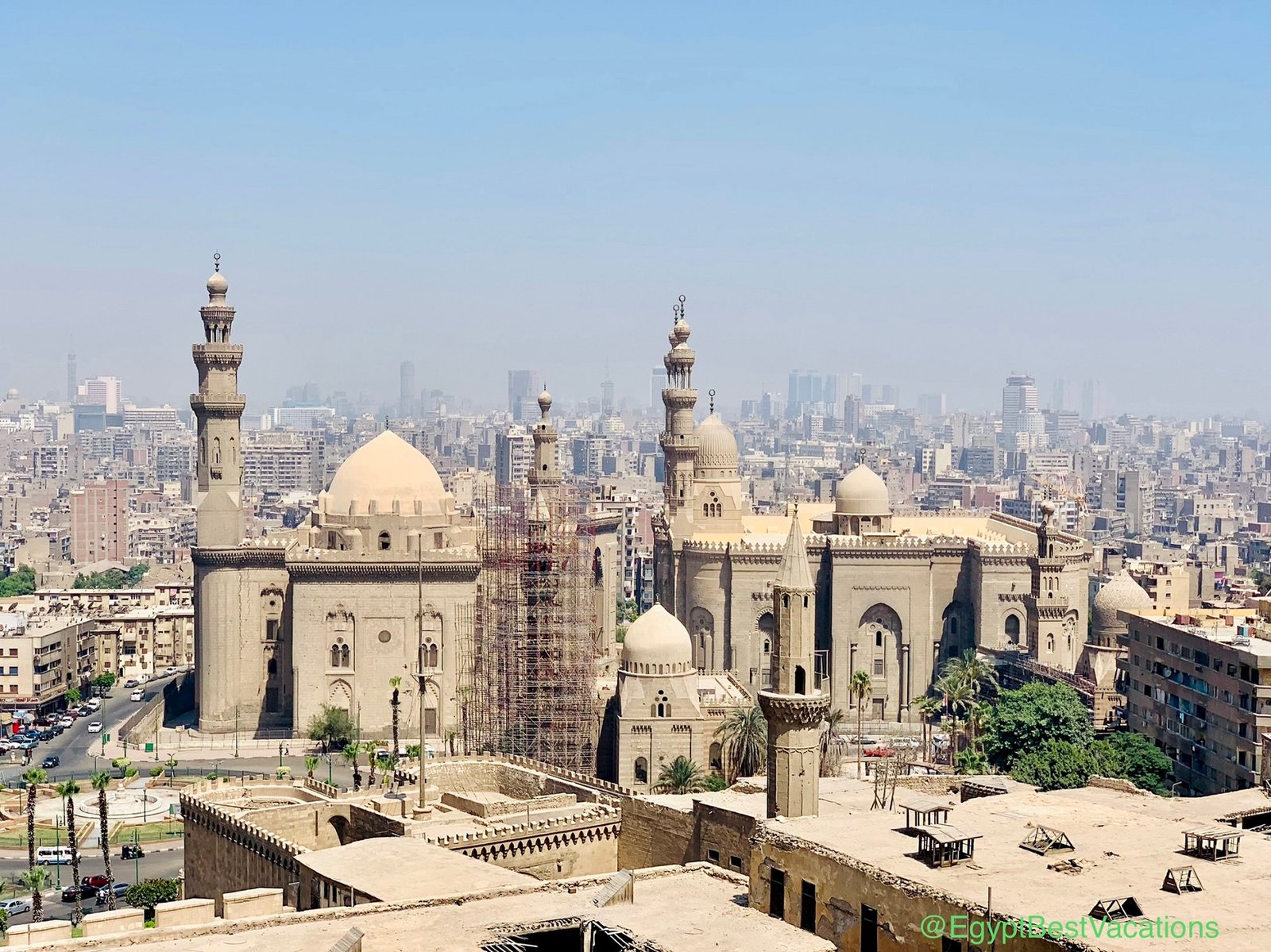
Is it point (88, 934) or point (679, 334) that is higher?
point (679, 334)

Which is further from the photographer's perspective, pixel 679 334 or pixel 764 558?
pixel 679 334

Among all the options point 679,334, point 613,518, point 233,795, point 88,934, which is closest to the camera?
point 88,934

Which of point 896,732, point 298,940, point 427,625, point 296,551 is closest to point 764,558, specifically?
point 896,732

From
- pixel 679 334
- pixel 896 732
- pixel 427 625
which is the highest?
pixel 679 334

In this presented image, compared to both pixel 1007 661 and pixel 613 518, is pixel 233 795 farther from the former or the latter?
pixel 613 518

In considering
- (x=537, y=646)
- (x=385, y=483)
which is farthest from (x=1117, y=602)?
(x=385, y=483)

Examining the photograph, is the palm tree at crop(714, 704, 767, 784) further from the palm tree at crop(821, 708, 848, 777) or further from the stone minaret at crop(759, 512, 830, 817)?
the stone minaret at crop(759, 512, 830, 817)

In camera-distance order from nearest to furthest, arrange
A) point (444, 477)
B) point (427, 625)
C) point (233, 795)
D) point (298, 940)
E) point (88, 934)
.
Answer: point (298, 940) < point (88, 934) < point (233, 795) < point (427, 625) < point (444, 477)
